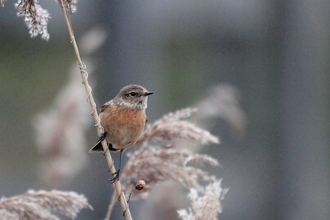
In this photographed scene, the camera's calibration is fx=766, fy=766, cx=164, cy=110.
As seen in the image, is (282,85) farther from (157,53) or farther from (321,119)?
(157,53)

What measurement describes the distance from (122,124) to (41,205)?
3.09 feet

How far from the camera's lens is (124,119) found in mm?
3414

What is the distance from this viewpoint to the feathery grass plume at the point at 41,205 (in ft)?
7.90

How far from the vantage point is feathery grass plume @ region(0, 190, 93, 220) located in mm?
2408

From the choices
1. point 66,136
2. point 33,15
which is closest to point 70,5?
point 33,15

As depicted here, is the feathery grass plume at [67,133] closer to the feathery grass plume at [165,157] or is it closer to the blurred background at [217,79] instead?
the feathery grass plume at [165,157]

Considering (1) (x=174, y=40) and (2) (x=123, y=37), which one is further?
(1) (x=174, y=40)

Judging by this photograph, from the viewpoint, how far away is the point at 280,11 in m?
8.75

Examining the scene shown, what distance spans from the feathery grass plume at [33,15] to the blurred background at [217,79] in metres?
4.85

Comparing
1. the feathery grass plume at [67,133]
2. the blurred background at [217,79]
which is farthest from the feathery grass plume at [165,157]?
the blurred background at [217,79]

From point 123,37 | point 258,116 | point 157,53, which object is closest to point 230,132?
point 258,116

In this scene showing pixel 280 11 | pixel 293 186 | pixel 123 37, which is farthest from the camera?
pixel 280 11

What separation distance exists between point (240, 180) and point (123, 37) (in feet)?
8.45

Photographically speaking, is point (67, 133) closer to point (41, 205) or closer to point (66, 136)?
point (66, 136)
